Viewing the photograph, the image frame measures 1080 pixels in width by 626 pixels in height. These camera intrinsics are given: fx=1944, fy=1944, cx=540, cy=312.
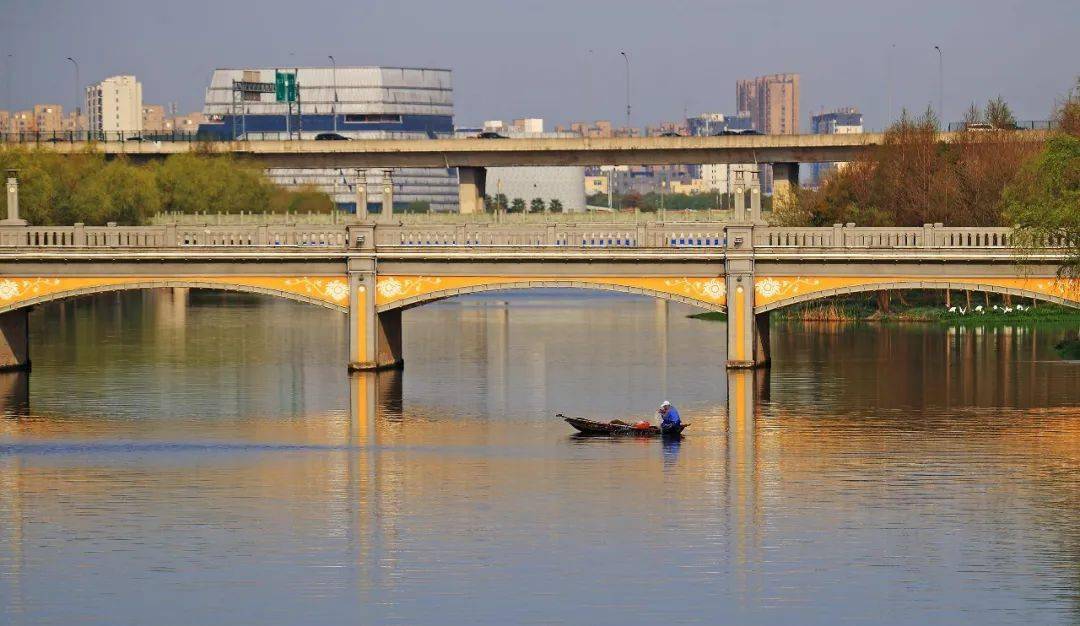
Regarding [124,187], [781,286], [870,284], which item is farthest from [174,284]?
[124,187]

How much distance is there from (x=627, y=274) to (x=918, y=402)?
11.8 metres

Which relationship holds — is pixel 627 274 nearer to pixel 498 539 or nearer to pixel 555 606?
pixel 498 539

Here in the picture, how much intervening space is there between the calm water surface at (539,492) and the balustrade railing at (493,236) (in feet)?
16.7

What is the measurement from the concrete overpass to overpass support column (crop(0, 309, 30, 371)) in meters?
66.2

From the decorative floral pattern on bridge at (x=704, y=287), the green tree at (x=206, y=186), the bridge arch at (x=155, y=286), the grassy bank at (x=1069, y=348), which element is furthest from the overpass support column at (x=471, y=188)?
the decorative floral pattern on bridge at (x=704, y=287)

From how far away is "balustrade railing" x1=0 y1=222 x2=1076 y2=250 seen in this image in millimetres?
67750

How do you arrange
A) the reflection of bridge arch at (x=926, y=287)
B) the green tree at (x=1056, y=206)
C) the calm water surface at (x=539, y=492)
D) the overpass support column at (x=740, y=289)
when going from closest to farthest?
1. the calm water surface at (x=539, y=492)
2. the green tree at (x=1056, y=206)
3. the reflection of bridge arch at (x=926, y=287)
4. the overpass support column at (x=740, y=289)

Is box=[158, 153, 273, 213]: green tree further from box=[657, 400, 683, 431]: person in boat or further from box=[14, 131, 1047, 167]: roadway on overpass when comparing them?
box=[657, 400, 683, 431]: person in boat

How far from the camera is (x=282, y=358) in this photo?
83000mm

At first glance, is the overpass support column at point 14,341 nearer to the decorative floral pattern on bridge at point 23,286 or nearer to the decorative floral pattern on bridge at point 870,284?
the decorative floral pattern on bridge at point 23,286

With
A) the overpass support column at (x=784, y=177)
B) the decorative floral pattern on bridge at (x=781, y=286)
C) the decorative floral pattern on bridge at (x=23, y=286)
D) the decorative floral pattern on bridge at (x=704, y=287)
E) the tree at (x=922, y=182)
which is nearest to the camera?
the decorative floral pattern on bridge at (x=781, y=286)

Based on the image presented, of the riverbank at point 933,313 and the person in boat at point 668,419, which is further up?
the riverbank at point 933,313

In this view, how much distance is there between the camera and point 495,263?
69.8 meters

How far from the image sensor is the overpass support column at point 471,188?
144 meters
